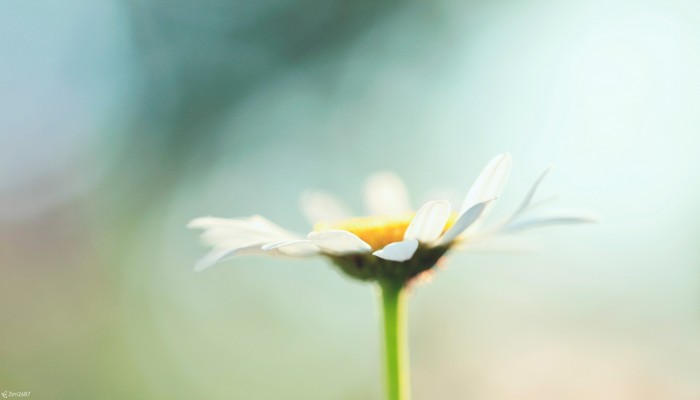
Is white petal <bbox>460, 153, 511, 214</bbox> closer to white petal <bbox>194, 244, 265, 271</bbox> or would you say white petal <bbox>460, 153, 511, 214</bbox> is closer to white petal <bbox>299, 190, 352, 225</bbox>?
white petal <bbox>194, 244, 265, 271</bbox>

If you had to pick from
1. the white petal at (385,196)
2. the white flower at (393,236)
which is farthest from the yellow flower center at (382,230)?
the white petal at (385,196)

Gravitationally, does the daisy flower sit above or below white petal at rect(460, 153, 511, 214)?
below

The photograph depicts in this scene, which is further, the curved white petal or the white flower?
the curved white petal

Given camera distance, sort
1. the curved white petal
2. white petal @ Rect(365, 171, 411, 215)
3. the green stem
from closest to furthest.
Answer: the green stem → the curved white petal → white petal @ Rect(365, 171, 411, 215)

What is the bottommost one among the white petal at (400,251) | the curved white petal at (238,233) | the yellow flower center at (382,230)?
the white petal at (400,251)

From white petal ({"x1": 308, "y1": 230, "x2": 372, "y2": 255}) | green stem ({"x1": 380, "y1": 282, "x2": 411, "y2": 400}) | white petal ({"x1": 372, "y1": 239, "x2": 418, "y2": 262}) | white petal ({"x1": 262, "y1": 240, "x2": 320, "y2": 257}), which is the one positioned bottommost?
green stem ({"x1": 380, "y1": 282, "x2": 411, "y2": 400})

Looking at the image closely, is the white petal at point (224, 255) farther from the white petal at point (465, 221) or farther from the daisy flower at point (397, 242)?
the white petal at point (465, 221)

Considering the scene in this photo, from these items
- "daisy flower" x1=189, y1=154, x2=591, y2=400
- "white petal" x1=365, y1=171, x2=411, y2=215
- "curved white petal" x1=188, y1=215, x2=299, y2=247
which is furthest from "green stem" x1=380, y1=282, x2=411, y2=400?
"white petal" x1=365, y1=171, x2=411, y2=215

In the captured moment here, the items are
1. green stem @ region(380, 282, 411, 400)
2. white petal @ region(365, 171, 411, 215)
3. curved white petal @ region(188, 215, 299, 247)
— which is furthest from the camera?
white petal @ region(365, 171, 411, 215)

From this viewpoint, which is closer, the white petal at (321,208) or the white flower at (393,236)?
the white flower at (393,236)
